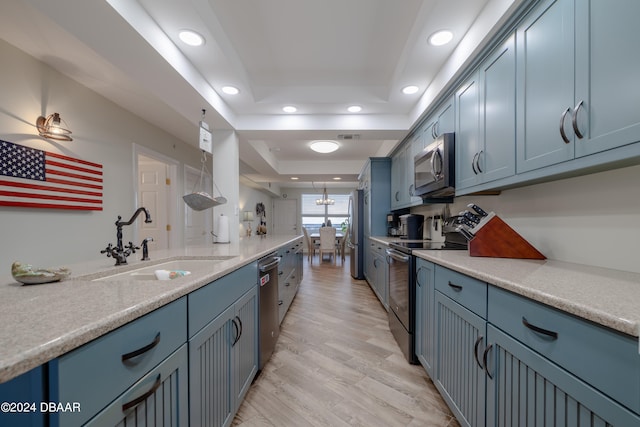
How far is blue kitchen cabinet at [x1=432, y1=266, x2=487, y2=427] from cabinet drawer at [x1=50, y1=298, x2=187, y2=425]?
4.09 feet

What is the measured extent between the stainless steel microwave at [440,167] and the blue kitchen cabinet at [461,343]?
0.86 m

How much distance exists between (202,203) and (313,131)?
1714 mm

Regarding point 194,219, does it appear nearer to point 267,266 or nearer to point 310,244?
point 267,266

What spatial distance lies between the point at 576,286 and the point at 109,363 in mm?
1407

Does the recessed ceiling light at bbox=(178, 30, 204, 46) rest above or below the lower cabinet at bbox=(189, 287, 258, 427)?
above

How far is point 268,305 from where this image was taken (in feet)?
6.74

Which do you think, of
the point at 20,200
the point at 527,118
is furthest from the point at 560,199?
the point at 20,200

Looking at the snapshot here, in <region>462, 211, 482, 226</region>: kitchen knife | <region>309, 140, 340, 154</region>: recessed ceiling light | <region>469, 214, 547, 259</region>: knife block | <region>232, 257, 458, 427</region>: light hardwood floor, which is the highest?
<region>309, 140, 340, 154</region>: recessed ceiling light

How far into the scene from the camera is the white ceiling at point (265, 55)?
1.62m

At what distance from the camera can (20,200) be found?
2.04 metres

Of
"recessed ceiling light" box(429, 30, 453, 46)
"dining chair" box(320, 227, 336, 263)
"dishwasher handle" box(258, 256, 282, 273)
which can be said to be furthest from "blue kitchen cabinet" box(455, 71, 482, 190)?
"dining chair" box(320, 227, 336, 263)

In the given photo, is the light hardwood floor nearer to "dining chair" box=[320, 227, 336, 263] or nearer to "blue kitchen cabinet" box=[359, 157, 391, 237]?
"blue kitchen cabinet" box=[359, 157, 391, 237]

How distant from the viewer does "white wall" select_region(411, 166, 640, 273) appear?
3.78 feet

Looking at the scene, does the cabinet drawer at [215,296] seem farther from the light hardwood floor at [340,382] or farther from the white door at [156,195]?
the white door at [156,195]
